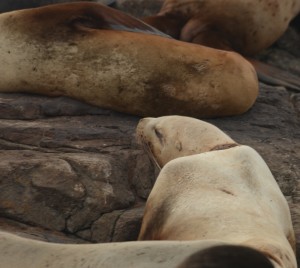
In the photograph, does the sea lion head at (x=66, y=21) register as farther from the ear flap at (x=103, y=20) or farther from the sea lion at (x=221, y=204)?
the sea lion at (x=221, y=204)

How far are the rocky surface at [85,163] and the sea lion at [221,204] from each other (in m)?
0.36

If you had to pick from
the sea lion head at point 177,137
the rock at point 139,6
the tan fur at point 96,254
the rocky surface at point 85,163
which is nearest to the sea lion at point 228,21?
the rock at point 139,6

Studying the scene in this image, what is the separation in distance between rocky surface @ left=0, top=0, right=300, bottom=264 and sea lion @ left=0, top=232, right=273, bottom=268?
125 cm

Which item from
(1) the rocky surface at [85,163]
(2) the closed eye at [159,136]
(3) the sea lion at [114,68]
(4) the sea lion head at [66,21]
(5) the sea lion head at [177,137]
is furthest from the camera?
(4) the sea lion head at [66,21]

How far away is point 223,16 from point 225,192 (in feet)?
14.6

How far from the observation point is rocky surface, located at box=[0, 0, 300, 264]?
5238 millimetres

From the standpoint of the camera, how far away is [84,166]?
220 inches

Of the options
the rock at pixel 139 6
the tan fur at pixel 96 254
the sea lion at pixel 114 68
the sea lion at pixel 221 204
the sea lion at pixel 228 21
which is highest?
the tan fur at pixel 96 254

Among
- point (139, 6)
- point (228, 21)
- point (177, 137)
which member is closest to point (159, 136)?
point (177, 137)

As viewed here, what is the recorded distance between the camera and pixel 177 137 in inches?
234

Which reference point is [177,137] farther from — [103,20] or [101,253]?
[101,253]


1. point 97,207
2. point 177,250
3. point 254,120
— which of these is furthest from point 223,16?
point 177,250

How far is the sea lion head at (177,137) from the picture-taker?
5738 millimetres

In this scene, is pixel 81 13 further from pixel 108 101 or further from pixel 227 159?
pixel 227 159
